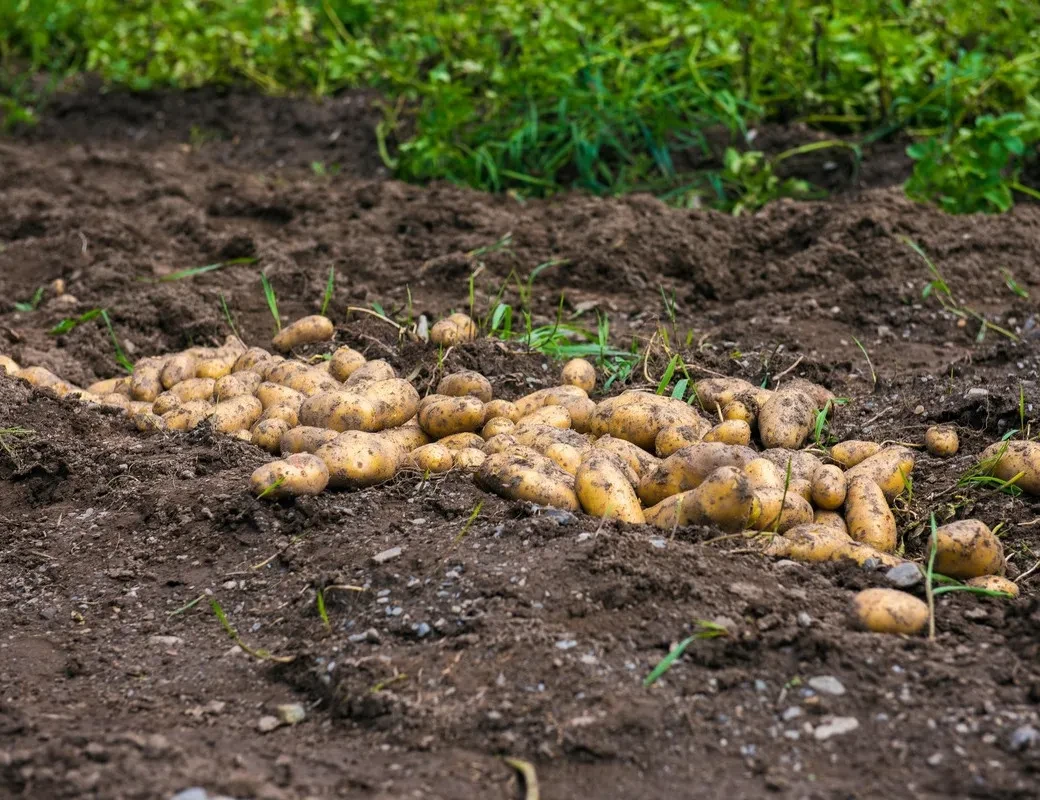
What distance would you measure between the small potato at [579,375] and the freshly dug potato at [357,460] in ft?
2.12

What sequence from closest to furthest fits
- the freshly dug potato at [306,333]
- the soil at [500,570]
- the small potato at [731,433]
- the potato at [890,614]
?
1. the soil at [500,570]
2. the potato at [890,614]
3. the small potato at [731,433]
4. the freshly dug potato at [306,333]

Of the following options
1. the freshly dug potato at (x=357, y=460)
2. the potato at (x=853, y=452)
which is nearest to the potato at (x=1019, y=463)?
the potato at (x=853, y=452)

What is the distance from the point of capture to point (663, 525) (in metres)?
2.49

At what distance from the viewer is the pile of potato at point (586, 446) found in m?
2.45

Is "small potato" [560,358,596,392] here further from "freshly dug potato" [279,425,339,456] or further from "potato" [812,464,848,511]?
"potato" [812,464,848,511]

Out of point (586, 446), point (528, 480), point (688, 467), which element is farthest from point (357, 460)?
point (688, 467)

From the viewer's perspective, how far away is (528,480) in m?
2.56

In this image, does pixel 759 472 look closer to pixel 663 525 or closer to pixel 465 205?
pixel 663 525

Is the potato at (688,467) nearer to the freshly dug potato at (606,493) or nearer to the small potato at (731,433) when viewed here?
the freshly dug potato at (606,493)

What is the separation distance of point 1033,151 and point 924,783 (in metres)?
3.83

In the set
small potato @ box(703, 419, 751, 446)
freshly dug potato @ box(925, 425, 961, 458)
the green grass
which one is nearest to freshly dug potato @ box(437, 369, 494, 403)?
small potato @ box(703, 419, 751, 446)

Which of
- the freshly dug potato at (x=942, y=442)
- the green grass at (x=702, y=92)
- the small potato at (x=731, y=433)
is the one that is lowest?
the freshly dug potato at (x=942, y=442)

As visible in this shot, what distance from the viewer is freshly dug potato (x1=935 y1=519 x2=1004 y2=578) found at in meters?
2.36

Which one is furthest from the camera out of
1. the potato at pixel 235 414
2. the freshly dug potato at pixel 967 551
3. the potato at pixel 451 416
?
the potato at pixel 235 414
